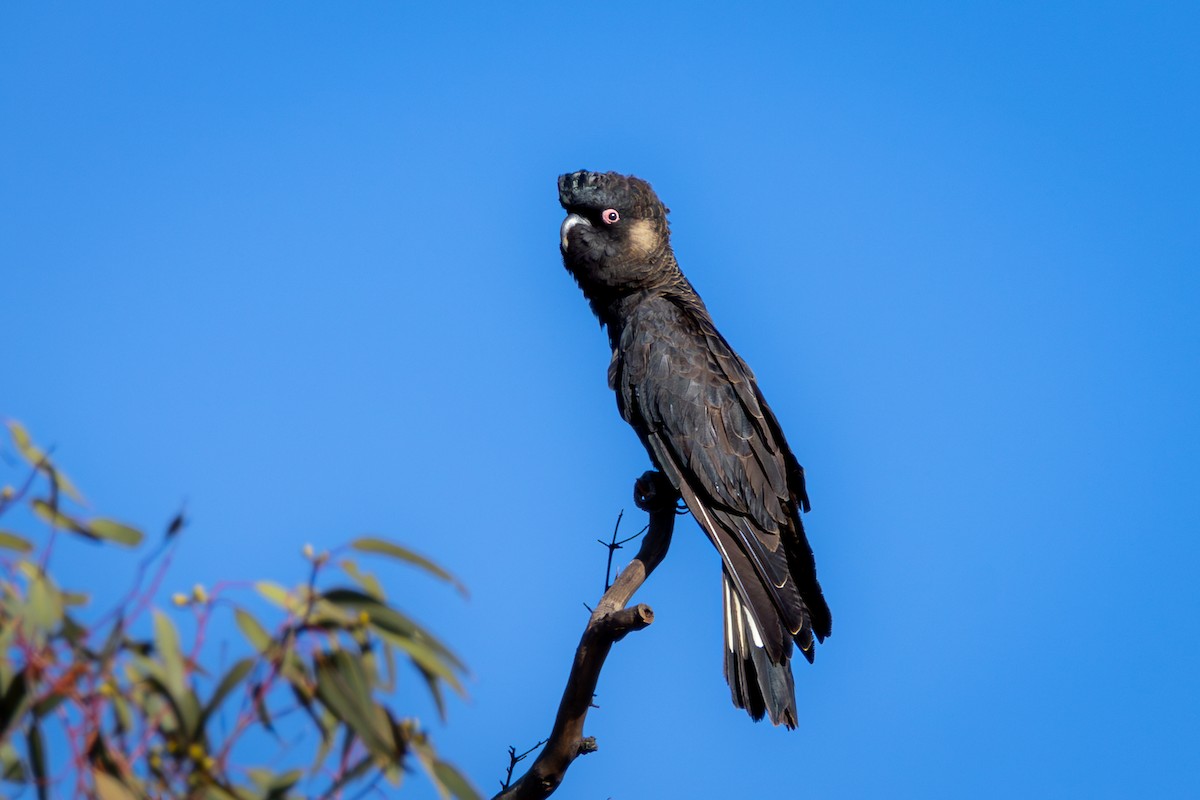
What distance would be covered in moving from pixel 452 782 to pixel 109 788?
0.58m

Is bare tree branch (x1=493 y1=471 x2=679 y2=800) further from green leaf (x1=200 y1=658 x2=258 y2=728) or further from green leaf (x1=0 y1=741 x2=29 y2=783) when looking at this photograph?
green leaf (x1=0 y1=741 x2=29 y2=783)

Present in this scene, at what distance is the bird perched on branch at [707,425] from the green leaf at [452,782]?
2.78m

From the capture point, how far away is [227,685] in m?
2.05

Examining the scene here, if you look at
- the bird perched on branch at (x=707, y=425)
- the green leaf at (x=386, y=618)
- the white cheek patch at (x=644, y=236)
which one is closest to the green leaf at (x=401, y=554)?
the green leaf at (x=386, y=618)

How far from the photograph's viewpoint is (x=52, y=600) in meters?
1.93

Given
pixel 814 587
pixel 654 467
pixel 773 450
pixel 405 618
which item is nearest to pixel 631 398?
pixel 654 467

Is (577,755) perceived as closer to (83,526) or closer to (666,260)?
(83,526)

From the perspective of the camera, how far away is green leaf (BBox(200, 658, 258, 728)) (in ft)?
6.68

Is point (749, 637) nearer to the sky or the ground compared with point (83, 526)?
nearer to the sky

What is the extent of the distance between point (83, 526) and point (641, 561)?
268cm

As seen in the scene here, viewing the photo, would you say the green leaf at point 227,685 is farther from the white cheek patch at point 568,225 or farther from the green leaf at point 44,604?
the white cheek patch at point 568,225

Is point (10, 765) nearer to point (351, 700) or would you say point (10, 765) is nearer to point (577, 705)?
point (351, 700)

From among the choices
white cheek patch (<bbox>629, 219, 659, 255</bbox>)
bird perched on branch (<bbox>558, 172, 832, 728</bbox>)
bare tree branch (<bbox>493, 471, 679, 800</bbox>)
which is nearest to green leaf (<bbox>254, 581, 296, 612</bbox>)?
bare tree branch (<bbox>493, 471, 679, 800</bbox>)

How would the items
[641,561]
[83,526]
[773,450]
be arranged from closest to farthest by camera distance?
[83,526]
[641,561]
[773,450]
